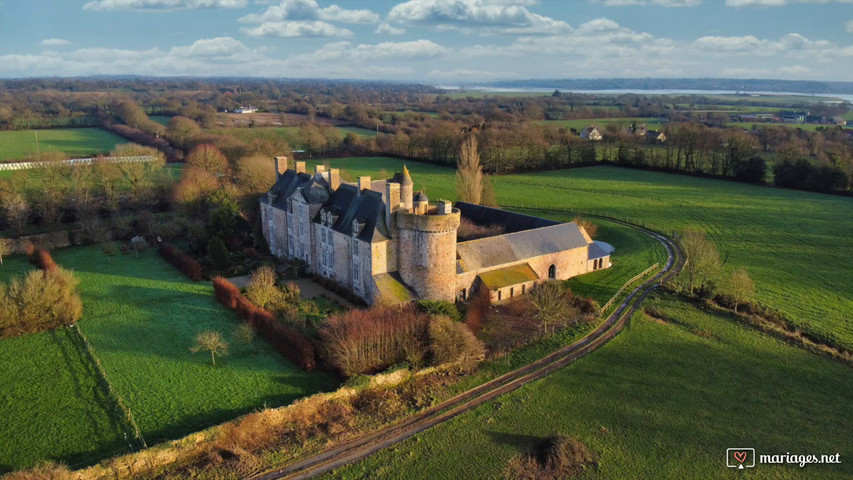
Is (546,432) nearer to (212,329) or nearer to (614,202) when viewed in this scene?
(212,329)

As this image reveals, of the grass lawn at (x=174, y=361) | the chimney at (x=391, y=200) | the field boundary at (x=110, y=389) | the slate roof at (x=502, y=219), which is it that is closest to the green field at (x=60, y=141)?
the grass lawn at (x=174, y=361)

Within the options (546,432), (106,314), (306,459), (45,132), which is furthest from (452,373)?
(45,132)

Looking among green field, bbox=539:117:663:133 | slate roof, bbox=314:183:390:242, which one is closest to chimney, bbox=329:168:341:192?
slate roof, bbox=314:183:390:242

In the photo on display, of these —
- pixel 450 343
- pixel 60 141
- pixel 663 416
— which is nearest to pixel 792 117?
pixel 663 416

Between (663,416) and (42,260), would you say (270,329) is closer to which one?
(663,416)

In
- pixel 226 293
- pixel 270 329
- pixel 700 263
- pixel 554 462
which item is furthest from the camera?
pixel 700 263

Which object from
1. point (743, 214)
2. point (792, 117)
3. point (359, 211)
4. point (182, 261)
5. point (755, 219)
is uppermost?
point (792, 117)
